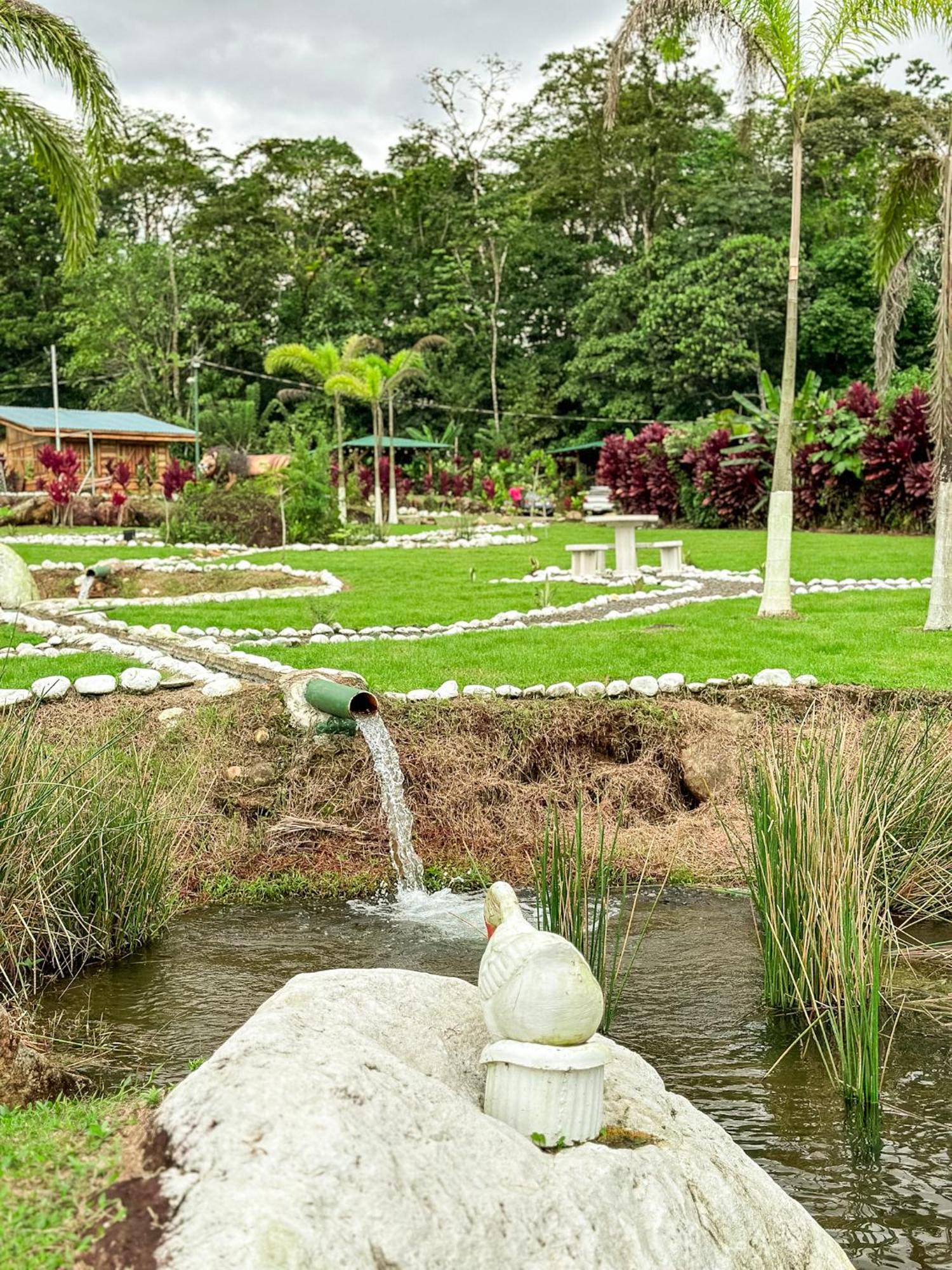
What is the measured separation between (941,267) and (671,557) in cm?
559

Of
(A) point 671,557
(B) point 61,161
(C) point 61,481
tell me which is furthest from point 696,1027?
(C) point 61,481

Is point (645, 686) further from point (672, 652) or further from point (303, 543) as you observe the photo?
point (303, 543)

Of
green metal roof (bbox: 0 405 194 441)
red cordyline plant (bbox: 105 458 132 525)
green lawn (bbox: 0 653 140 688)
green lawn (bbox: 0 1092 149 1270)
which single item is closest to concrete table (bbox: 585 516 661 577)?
green lawn (bbox: 0 653 140 688)

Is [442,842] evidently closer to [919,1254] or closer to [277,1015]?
[919,1254]

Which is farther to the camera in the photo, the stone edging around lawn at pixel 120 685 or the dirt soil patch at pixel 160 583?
the dirt soil patch at pixel 160 583

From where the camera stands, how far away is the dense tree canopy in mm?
30812

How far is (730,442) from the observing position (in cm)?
2077

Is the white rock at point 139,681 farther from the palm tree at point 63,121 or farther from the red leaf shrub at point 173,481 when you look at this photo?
the red leaf shrub at point 173,481

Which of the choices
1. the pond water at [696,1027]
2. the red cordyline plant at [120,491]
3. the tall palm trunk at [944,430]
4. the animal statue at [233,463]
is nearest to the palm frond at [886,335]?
the animal statue at [233,463]

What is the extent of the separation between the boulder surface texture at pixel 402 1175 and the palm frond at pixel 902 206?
951 cm

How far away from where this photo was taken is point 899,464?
1762 centimetres

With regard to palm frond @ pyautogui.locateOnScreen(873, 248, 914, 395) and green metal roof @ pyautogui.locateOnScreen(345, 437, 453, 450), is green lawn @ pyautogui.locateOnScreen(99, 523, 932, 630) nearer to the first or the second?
palm frond @ pyautogui.locateOnScreen(873, 248, 914, 395)

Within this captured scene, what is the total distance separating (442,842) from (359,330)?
3494cm

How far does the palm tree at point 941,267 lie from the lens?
9.09 metres
